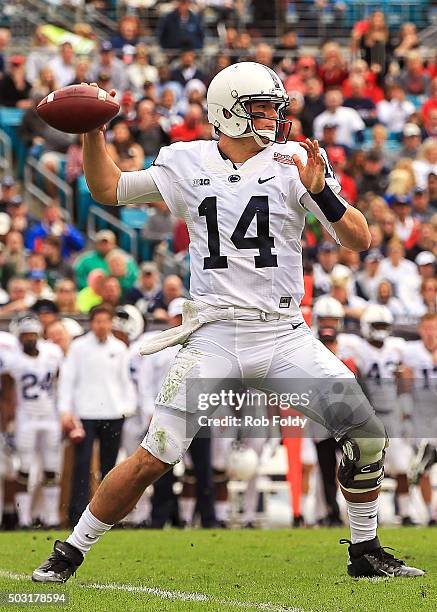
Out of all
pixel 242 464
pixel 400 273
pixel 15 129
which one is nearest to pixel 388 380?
pixel 242 464

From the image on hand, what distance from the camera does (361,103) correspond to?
1465 cm

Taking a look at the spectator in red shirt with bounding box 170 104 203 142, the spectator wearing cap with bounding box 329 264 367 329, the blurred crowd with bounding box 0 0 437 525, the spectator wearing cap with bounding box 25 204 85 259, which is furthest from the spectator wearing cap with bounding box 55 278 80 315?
the spectator in red shirt with bounding box 170 104 203 142

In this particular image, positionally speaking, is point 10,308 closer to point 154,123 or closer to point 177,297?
point 177,297

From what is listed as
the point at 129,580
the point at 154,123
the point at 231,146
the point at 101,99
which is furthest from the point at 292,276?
the point at 154,123

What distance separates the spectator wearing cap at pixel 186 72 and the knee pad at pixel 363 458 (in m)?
9.83

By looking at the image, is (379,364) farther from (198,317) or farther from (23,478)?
(198,317)

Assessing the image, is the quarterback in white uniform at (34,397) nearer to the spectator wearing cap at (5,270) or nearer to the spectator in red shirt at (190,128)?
the spectator wearing cap at (5,270)

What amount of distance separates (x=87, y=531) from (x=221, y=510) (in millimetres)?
4524

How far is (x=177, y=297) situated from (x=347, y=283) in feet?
5.00

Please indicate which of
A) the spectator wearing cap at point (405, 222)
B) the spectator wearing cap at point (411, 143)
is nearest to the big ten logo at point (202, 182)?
the spectator wearing cap at point (405, 222)

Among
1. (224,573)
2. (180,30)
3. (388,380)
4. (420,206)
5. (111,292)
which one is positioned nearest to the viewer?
(224,573)

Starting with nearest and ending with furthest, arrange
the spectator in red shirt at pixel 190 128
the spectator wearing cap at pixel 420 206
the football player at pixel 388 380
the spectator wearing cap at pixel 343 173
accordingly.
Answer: the football player at pixel 388 380 → the spectator wearing cap at pixel 420 206 → the spectator wearing cap at pixel 343 173 → the spectator in red shirt at pixel 190 128

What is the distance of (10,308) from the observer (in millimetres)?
10633

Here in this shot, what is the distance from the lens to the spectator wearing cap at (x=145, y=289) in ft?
36.4
